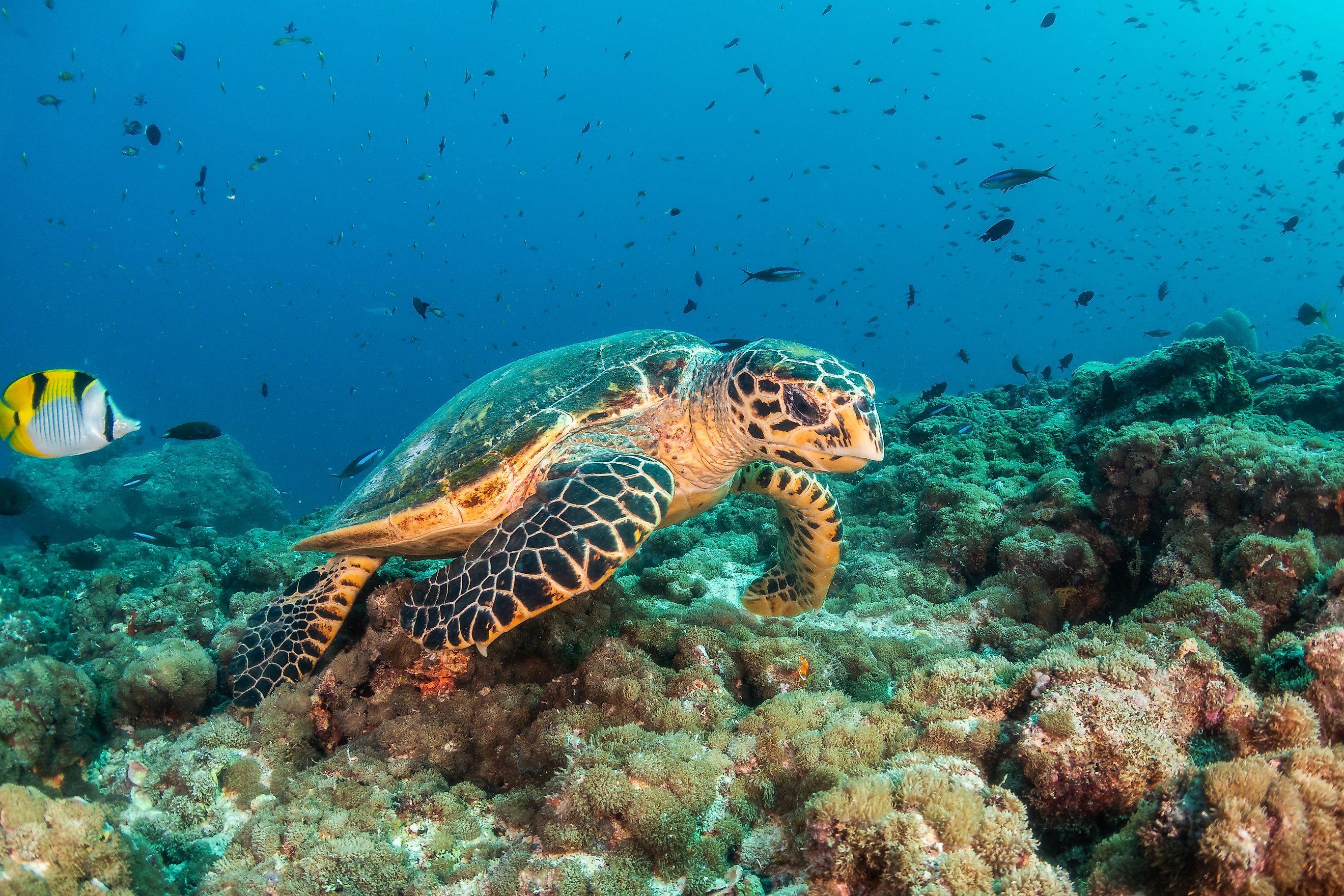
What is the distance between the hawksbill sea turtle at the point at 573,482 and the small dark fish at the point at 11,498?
4.78 meters

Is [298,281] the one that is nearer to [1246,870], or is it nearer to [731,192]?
[731,192]

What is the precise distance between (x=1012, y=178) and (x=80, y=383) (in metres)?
9.81

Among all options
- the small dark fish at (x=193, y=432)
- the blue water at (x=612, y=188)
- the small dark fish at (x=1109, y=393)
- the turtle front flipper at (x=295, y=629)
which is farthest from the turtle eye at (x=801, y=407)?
the blue water at (x=612, y=188)

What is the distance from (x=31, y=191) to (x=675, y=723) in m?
142

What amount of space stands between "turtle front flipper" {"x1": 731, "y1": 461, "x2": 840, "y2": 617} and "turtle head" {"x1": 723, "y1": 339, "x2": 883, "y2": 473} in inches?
25.3

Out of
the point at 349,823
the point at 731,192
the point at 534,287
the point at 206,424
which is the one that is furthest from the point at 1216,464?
the point at 534,287

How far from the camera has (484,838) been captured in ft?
7.00

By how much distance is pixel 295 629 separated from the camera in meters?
3.46

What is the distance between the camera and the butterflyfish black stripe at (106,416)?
3.53 m

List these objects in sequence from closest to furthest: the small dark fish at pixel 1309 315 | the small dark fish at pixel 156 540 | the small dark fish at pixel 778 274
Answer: the small dark fish at pixel 156 540
the small dark fish at pixel 778 274
the small dark fish at pixel 1309 315

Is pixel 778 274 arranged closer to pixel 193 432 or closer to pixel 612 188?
pixel 193 432

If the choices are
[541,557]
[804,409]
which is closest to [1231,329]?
[804,409]

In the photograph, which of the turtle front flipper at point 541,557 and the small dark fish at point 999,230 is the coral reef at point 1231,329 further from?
the turtle front flipper at point 541,557

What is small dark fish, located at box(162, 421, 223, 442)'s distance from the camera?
19.8 ft
